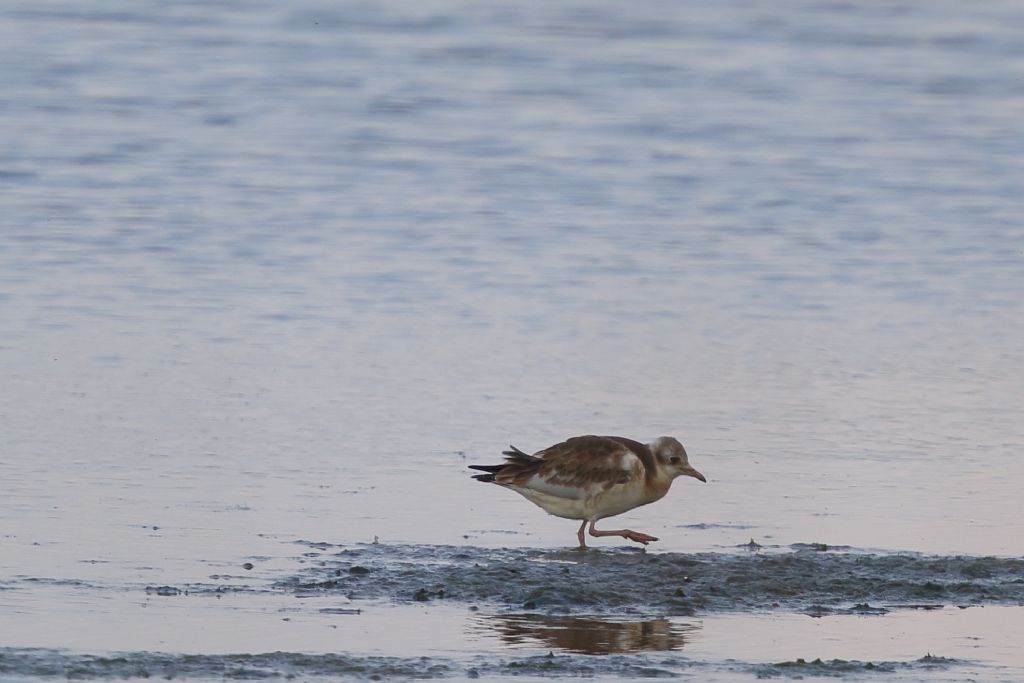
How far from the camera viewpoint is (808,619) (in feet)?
29.0

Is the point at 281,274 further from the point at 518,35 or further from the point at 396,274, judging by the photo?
the point at 518,35

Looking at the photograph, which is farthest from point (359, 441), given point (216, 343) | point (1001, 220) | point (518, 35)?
point (518, 35)

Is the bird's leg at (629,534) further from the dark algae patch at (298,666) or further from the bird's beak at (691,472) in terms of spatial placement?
the dark algae patch at (298,666)

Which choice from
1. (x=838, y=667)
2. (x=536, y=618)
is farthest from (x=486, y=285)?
(x=838, y=667)

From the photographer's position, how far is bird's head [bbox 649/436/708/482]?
10555 millimetres

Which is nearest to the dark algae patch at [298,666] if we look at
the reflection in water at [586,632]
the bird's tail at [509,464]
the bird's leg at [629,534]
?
the reflection in water at [586,632]

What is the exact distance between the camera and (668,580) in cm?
930

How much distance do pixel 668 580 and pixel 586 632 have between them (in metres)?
0.90

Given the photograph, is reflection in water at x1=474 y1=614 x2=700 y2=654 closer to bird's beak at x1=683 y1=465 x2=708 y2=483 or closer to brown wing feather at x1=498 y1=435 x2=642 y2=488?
brown wing feather at x1=498 y1=435 x2=642 y2=488

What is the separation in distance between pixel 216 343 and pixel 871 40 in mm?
19418

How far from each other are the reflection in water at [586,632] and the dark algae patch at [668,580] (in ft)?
0.58

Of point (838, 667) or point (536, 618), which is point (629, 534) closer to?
point (536, 618)

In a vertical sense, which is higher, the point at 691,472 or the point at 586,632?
the point at 691,472

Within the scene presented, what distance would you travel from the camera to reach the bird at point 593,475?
410 inches
